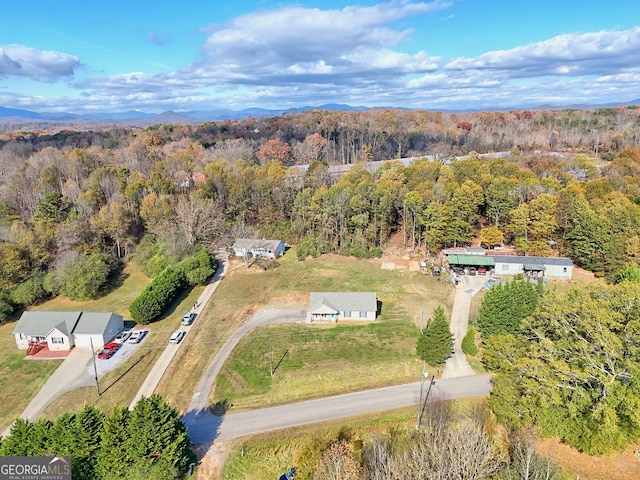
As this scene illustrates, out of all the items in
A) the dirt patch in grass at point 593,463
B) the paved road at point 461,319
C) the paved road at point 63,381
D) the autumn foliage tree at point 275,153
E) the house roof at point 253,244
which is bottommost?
the paved road at point 461,319

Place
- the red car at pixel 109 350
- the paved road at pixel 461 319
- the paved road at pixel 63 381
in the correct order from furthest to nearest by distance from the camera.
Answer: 1. the red car at pixel 109 350
2. the paved road at pixel 461 319
3. the paved road at pixel 63 381

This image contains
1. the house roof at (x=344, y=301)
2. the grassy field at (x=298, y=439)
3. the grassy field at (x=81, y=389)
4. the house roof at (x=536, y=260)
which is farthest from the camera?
the house roof at (x=536, y=260)

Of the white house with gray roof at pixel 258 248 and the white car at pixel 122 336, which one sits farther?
the white house with gray roof at pixel 258 248

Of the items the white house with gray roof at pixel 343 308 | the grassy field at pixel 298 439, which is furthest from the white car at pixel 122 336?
the grassy field at pixel 298 439

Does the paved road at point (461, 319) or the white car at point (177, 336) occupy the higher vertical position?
the white car at point (177, 336)

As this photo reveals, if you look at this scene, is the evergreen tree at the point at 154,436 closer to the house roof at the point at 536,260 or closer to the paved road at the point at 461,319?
the paved road at the point at 461,319

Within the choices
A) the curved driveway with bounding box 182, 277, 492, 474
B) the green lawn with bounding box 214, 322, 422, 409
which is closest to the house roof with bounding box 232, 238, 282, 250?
the green lawn with bounding box 214, 322, 422, 409

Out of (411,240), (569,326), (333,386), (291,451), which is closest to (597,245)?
(411,240)

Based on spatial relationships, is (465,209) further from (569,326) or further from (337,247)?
(569,326)
